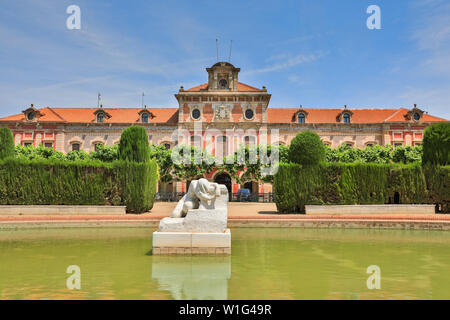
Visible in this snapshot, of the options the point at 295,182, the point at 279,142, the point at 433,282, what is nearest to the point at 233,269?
the point at 433,282

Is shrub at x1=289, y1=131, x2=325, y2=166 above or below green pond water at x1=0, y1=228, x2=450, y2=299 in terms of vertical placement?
above

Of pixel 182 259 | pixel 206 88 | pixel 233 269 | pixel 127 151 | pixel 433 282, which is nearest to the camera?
pixel 433 282

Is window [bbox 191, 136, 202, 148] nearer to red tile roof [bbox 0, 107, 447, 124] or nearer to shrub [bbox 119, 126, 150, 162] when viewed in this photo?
red tile roof [bbox 0, 107, 447, 124]

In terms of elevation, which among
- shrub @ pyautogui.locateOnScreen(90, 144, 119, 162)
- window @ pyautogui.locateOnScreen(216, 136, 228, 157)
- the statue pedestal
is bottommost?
the statue pedestal

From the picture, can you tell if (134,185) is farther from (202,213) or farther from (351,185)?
(351,185)

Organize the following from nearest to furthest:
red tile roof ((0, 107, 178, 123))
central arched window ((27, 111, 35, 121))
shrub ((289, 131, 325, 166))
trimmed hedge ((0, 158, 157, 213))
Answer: trimmed hedge ((0, 158, 157, 213))
shrub ((289, 131, 325, 166))
central arched window ((27, 111, 35, 121))
red tile roof ((0, 107, 178, 123))

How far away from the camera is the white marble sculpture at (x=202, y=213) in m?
8.47

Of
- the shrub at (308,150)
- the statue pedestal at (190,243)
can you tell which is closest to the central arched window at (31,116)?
the shrub at (308,150)

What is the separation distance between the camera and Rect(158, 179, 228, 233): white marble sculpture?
27.8 ft

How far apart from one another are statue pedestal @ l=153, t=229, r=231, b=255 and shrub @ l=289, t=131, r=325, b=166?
12132 millimetres

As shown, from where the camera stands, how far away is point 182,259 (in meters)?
7.83

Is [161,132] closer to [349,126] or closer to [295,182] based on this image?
[349,126]

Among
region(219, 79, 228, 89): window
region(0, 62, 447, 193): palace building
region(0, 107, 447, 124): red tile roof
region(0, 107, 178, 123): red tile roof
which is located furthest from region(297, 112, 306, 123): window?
region(0, 107, 178, 123): red tile roof

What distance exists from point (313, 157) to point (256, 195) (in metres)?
13.3
